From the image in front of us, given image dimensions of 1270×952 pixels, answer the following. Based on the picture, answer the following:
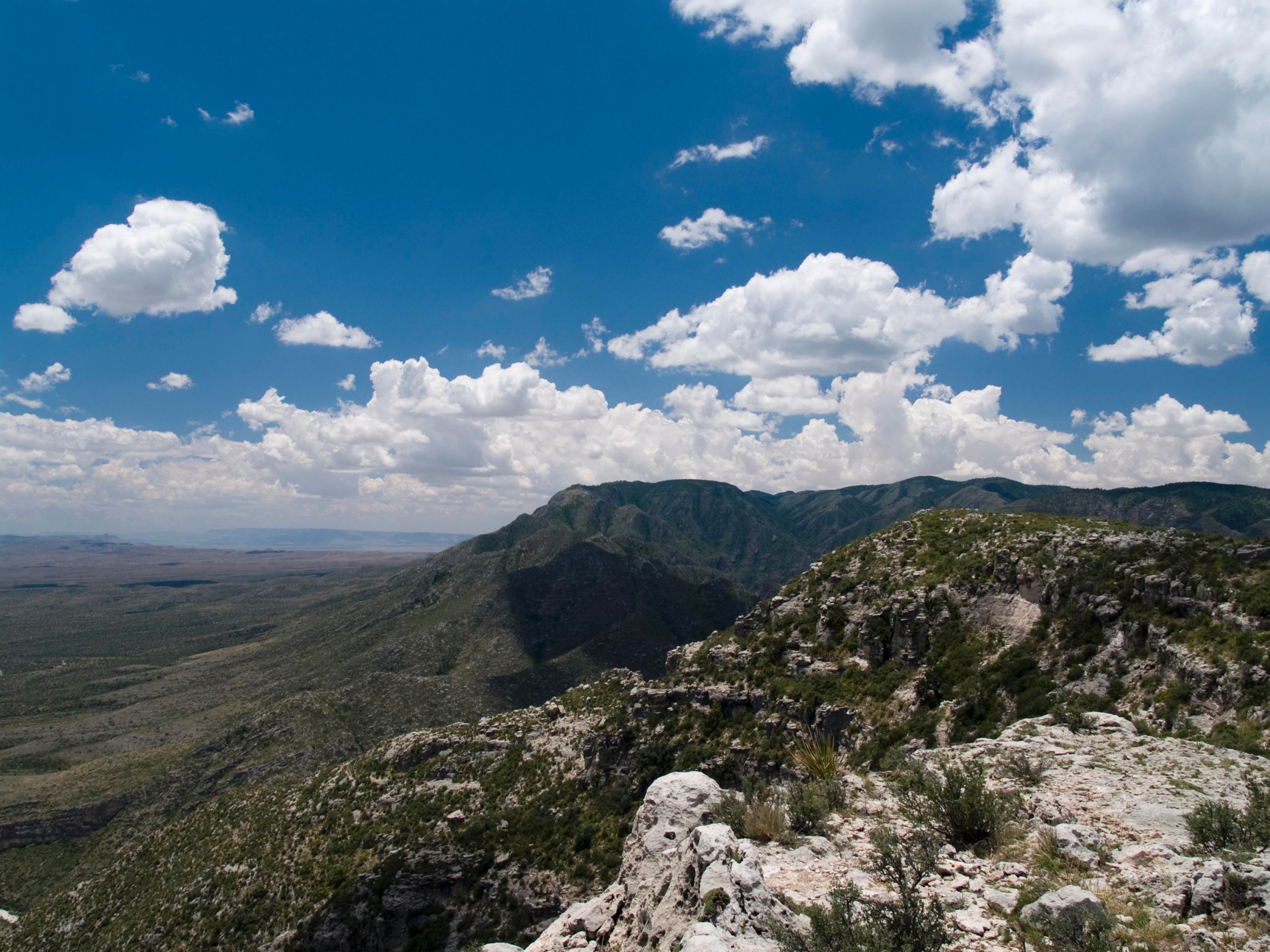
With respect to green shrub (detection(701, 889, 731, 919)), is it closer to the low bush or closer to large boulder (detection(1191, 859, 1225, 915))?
large boulder (detection(1191, 859, 1225, 915))

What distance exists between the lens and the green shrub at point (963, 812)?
1284 centimetres

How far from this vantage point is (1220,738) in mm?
20125

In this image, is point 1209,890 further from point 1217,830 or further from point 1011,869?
point 1217,830

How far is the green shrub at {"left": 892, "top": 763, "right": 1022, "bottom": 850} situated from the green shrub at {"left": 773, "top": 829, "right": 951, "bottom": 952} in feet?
9.89

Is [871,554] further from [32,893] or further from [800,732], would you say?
[32,893]

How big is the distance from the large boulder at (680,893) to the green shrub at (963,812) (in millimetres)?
4663

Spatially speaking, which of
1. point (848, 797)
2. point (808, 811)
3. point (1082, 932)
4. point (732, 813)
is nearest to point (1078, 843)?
point (1082, 932)

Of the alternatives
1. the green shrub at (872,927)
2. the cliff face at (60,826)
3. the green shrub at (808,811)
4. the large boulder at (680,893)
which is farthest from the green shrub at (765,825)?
the cliff face at (60,826)

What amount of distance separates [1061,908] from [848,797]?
28.4 feet

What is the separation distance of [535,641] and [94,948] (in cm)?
14633

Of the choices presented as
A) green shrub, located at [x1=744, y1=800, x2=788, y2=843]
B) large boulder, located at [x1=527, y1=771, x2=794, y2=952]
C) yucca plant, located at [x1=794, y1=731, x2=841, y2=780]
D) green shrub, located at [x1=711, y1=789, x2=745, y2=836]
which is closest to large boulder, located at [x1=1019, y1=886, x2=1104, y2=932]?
large boulder, located at [x1=527, y1=771, x2=794, y2=952]

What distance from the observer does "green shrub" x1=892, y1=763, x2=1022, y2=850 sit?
42.1 ft

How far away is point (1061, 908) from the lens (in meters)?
8.84

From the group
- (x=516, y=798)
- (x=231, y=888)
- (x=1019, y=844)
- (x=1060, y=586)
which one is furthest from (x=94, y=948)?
(x=1060, y=586)
